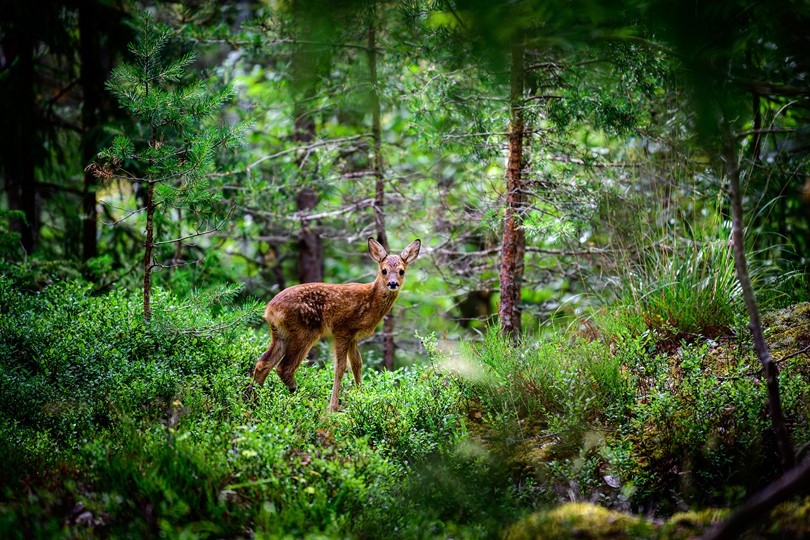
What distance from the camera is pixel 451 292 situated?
31.5 feet

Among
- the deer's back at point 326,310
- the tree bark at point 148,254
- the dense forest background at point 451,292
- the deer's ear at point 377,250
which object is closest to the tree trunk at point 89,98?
the dense forest background at point 451,292

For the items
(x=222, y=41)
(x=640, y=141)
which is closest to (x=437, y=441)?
(x=640, y=141)

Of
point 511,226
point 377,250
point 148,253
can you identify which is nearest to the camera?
point 148,253

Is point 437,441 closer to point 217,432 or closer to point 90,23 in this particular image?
point 217,432

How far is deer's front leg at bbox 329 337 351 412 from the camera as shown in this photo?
19.1 feet

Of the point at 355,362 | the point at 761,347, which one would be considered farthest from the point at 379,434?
the point at 761,347

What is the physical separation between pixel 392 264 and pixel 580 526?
3.40 meters

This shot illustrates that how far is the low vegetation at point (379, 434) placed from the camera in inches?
148

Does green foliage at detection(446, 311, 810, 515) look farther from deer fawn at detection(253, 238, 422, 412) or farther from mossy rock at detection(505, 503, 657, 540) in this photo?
deer fawn at detection(253, 238, 422, 412)

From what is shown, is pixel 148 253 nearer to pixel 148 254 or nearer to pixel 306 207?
pixel 148 254

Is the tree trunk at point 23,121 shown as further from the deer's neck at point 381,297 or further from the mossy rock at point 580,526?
the mossy rock at point 580,526

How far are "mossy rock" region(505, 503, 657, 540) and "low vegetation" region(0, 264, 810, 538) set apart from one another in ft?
0.05

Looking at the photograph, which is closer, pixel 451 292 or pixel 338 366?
pixel 338 366

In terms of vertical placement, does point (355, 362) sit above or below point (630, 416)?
above
